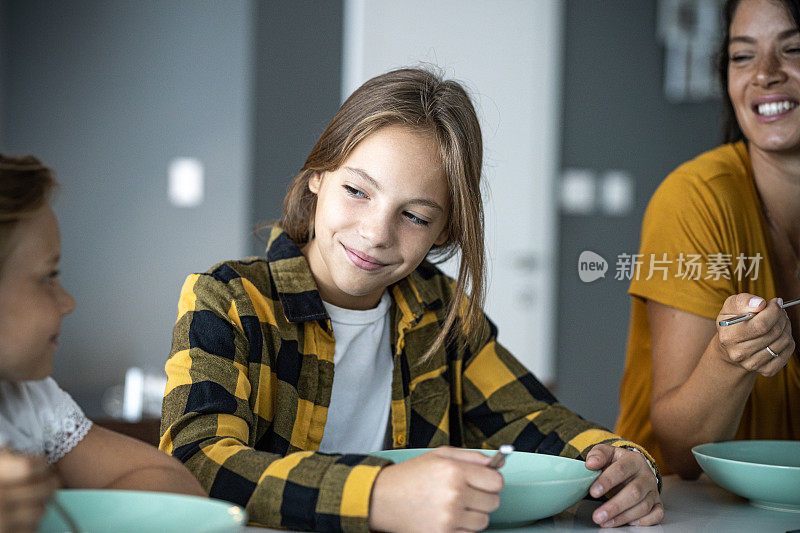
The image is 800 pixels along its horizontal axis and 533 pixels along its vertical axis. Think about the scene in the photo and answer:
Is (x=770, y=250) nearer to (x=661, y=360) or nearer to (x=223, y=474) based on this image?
(x=661, y=360)

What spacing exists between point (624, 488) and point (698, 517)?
0.12 metres

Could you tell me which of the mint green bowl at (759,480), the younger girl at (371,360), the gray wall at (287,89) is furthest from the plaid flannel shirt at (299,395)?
the gray wall at (287,89)

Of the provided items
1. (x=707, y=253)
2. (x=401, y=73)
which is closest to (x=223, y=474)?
(x=401, y=73)

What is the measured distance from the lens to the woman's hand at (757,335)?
3.43 ft

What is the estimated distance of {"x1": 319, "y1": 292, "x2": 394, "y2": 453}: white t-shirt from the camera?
3.81 feet

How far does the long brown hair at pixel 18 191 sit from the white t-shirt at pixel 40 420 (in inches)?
4.9

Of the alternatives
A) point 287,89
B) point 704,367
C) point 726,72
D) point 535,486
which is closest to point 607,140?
point 287,89

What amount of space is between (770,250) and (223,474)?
3.32 ft

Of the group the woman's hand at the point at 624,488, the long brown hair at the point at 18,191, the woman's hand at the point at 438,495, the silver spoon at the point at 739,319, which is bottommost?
the woman's hand at the point at 624,488

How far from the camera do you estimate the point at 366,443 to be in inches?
46.6

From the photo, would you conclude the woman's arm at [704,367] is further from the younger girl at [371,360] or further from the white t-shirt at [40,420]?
the white t-shirt at [40,420]

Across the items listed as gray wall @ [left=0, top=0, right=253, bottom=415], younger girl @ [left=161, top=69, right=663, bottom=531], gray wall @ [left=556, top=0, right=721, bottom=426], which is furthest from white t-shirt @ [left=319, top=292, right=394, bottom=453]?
gray wall @ [left=556, top=0, right=721, bottom=426]

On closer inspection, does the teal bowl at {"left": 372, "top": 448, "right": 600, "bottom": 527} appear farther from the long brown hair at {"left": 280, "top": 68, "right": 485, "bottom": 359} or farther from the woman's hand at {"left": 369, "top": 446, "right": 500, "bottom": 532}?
the long brown hair at {"left": 280, "top": 68, "right": 485, "bottom": 359}

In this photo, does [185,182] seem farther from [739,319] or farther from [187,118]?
[739,319]
